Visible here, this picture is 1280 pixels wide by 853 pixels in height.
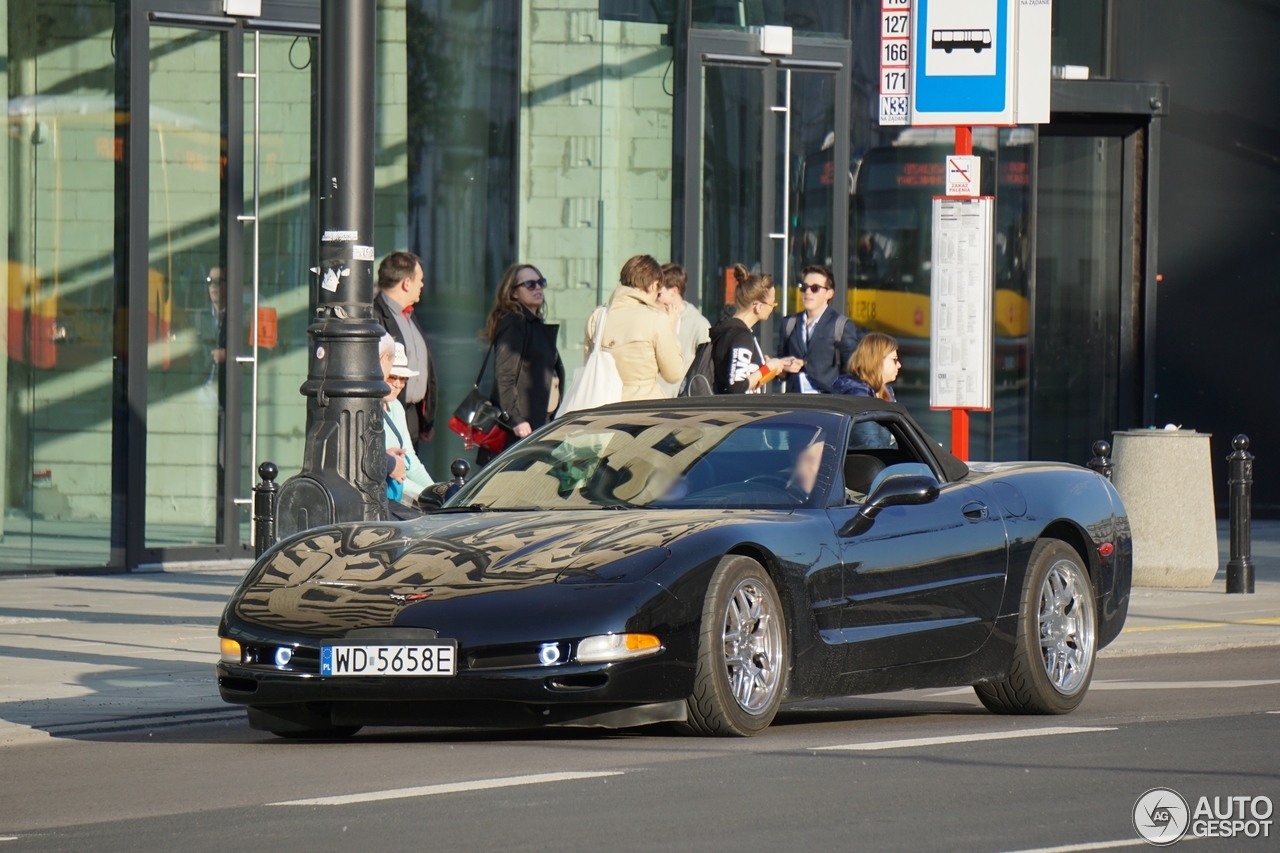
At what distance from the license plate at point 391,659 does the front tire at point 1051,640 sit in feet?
9.02

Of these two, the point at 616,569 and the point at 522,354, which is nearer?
the point at 616,569

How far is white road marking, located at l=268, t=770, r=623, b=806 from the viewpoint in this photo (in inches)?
263

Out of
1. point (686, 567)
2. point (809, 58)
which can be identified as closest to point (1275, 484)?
point (809, 58)

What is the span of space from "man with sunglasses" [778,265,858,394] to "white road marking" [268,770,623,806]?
8028mm

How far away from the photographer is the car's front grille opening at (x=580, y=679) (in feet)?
25.1

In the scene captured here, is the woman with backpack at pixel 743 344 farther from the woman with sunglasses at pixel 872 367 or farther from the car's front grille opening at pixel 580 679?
the car's front grille opening at pixel 580 679

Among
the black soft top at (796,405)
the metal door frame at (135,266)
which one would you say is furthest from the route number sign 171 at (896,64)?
the metal door frame at (135,266)

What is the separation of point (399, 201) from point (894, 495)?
9613mm

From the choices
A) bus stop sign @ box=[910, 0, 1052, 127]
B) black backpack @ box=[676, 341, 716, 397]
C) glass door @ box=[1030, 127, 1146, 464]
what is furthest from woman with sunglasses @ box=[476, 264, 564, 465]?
glass door @ box=[1030, 127, 1146, 464]

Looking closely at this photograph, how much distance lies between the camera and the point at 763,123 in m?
19.2

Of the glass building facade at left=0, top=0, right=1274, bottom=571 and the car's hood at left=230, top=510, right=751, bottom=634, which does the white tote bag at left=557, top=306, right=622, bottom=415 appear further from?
the car's hood at left=230, top=510, right=751, bottom=634

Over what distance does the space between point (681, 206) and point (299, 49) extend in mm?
3591

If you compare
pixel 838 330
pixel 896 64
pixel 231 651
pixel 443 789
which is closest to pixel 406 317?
pixel 896 64

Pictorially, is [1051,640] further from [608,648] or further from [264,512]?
[264,512]
